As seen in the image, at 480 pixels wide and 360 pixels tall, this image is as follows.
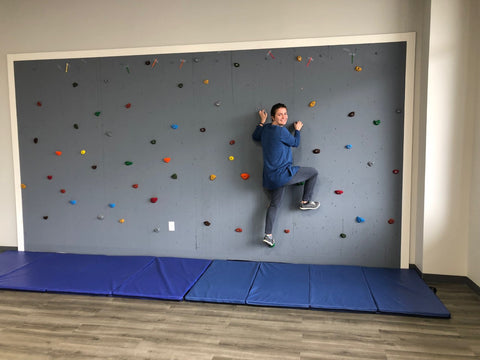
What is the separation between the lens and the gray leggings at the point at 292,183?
362 cm

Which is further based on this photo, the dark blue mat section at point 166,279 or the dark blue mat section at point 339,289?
the dark blue mat section at point 166,279

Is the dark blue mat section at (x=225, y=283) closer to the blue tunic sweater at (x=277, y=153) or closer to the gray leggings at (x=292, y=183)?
the gray leggings at (x=292, y=183)

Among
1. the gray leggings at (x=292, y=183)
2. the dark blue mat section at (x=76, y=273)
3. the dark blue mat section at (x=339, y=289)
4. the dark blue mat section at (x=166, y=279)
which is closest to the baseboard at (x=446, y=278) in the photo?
the dark blue mat section at (x=339, y=289)

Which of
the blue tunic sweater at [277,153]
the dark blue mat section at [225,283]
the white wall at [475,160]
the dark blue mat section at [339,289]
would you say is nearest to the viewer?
the dark blue mat section at [339,289]

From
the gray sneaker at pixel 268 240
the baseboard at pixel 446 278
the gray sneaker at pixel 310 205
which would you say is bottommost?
the baseboard at pixel 446 278

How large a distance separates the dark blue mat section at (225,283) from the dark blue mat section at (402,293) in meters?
1.08

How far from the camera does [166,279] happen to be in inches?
135

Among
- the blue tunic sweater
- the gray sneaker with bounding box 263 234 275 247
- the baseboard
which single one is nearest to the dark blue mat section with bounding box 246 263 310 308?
the gray sneaker with bounding box 263 234 275 247

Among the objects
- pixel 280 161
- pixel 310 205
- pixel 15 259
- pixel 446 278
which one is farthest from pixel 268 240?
pixel 15 259

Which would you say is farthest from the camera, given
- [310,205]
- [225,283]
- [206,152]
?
[206,152]

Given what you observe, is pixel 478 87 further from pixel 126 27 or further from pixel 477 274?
pixel 126 27

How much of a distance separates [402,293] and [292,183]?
1.35m

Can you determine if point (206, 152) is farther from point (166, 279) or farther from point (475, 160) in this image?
point (475, 160)

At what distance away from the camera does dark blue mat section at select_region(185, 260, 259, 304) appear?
3061 millimetres
